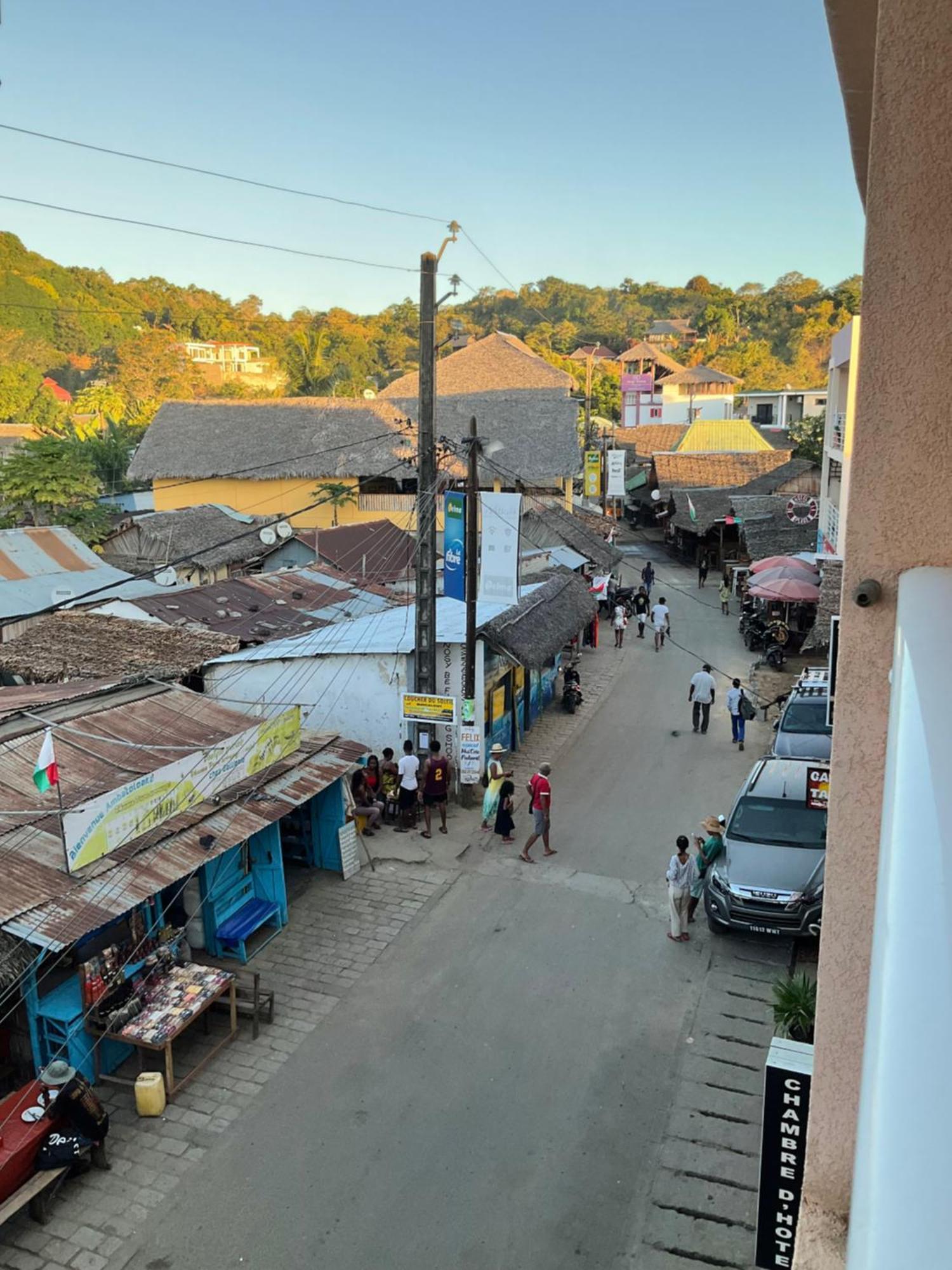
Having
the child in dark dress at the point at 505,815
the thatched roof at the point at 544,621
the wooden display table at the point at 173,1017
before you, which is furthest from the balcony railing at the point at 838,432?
the wooden display table at the point at 173,1017

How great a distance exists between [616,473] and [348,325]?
77.7 m

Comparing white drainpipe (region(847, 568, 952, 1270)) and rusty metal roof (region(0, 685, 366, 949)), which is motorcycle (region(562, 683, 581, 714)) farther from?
white drainpipe (region(847, 568, 952, 1270))

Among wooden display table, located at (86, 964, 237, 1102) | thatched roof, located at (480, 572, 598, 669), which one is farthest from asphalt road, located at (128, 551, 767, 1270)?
thatched roof, located at (480, 572, 598, 669)

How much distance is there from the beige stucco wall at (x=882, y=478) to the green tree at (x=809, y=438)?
1548 inches

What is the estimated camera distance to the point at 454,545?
15.1m

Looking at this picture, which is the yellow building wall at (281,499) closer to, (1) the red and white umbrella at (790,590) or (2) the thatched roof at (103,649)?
(1) the red and white umbrella at (790,590)

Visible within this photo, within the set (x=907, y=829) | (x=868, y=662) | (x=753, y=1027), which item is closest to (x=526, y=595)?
(x=753, y=1027)

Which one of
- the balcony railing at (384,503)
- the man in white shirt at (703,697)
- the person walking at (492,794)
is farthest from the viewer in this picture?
the balcony railing at (384,503)

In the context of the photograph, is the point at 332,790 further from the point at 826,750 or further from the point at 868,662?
the point at 868,662

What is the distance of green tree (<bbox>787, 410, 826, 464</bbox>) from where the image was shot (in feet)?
148

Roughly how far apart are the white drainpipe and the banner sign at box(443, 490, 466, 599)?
13245 millimetres

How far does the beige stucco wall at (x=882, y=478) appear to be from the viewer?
320cm

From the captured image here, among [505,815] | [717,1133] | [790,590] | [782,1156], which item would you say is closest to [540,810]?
[505,815]

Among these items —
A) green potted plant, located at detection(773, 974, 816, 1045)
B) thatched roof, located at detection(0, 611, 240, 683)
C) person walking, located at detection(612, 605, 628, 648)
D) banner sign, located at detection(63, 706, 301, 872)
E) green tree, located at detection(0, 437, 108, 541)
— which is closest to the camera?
green potted plant, located at detection(773, 974, 816, 1045)
